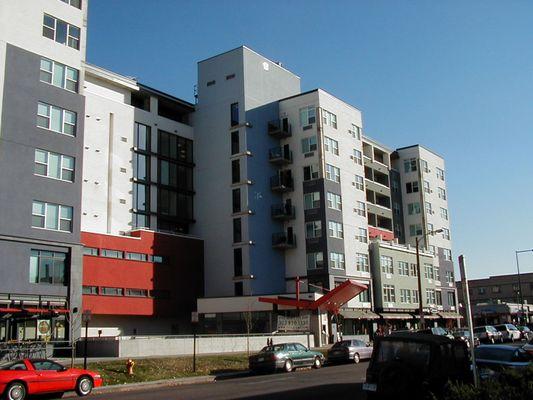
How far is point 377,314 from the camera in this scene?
62031 mm

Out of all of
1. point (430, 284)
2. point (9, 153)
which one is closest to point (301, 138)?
point (430, 284)

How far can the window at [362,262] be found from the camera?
63.0 m

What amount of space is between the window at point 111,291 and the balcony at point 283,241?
16428mm

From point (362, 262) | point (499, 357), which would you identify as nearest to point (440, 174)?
point (362, 262)

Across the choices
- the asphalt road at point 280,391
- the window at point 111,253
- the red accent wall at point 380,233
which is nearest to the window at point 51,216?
the window at point 111,253

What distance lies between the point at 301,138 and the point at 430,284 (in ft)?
87.3

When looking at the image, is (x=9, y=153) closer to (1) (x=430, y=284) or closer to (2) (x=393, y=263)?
(2) (x=393, y=263)

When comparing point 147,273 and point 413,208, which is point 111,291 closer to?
point 147,273

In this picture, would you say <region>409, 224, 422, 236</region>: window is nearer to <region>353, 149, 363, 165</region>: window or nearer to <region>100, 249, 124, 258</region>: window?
<region>353, 149, 363, 165</region>: window

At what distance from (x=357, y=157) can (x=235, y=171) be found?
1451cm

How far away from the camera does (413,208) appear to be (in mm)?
81500

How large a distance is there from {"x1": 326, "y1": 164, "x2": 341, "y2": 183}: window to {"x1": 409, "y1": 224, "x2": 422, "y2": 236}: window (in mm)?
21599

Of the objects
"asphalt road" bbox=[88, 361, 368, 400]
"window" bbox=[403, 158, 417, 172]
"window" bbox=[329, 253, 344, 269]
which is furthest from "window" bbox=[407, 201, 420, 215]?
"asphalt road" bbox=[88, 361, 368, 400]

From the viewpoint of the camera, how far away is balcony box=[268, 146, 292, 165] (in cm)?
6302
